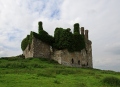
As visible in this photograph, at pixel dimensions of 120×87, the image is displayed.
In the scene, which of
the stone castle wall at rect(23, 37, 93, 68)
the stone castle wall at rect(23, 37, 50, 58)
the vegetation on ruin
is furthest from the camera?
the vegetation on ruin

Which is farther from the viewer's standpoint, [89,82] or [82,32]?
[82,32]

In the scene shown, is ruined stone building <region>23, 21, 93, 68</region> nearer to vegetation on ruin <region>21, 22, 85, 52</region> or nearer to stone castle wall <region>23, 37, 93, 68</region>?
stone castle wall <region>23, 37, 93, 68</region>

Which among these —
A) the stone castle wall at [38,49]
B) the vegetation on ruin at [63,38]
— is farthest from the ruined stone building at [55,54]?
the vegetation on ruin at [63,38]

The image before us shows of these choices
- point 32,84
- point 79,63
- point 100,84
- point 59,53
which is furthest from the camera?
point 79,63

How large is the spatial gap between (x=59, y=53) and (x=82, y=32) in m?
10.4

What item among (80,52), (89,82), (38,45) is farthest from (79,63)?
(89,82)

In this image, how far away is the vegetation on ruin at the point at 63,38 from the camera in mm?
52312

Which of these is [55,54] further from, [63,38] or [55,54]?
[63,38]

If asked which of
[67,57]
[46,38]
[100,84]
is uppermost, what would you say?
[46,38]

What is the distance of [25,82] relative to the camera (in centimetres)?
2091

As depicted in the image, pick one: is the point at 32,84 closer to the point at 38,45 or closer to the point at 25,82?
the point at 25,82

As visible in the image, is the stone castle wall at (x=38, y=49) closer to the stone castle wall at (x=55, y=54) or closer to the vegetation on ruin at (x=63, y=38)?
the stone castle wall at (x=55, y=54)

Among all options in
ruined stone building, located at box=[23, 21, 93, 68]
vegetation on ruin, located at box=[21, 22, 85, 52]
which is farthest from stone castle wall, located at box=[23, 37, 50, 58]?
vegetation on ruin, located at box=[21, 22, 85, 52]

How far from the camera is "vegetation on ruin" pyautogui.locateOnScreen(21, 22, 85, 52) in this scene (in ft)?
172
